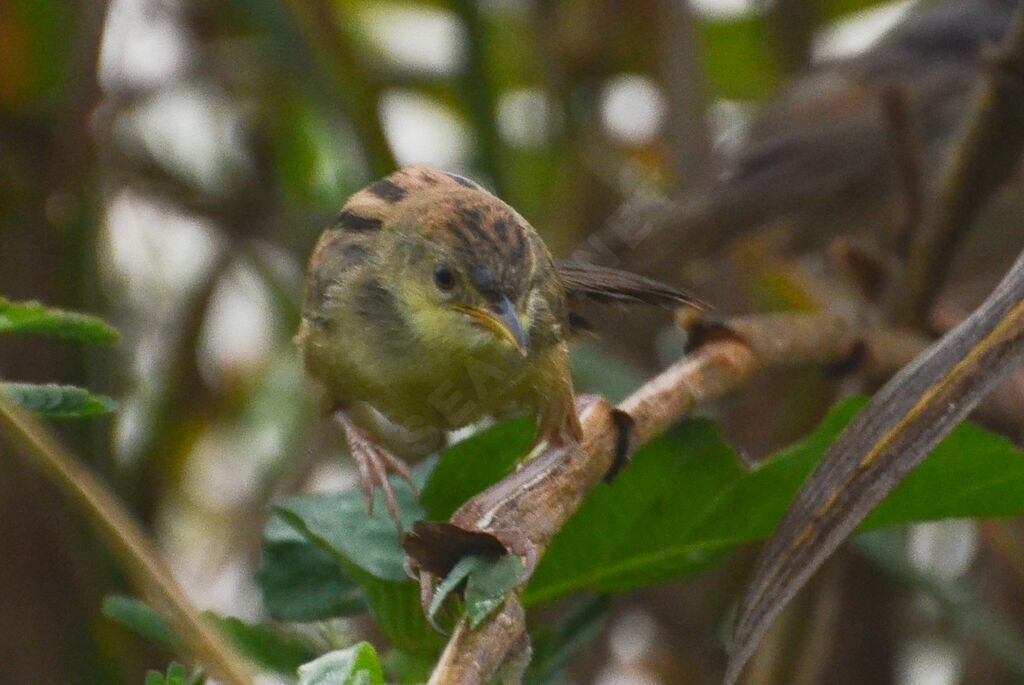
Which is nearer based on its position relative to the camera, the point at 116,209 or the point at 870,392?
the point at 870,392

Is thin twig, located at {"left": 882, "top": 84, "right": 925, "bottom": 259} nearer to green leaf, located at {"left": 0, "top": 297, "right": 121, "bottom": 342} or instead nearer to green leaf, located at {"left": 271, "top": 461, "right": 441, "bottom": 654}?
green leaf, located at {"left": 271, "top": 461, "right": 441, "bottom": 654}

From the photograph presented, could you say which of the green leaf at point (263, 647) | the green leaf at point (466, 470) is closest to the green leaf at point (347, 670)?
the green leaf at point (263, 647)

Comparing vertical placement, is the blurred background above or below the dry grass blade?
below

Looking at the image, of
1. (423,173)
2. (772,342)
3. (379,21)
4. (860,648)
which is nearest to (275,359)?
(379,21)

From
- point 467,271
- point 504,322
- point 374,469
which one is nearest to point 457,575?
point 374,469

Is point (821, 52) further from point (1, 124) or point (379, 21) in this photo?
point (1, 124)

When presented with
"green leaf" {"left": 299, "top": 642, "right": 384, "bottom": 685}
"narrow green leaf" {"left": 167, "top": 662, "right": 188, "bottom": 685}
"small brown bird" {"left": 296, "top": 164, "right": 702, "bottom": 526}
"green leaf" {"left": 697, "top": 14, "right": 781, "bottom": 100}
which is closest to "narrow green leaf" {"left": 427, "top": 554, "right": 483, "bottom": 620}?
"green leaf" {"left": 299, "top": 642, "right": 384, "bottom": 685}

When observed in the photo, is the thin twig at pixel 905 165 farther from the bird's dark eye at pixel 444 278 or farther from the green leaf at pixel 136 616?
the green leaf at pixel 136 616
